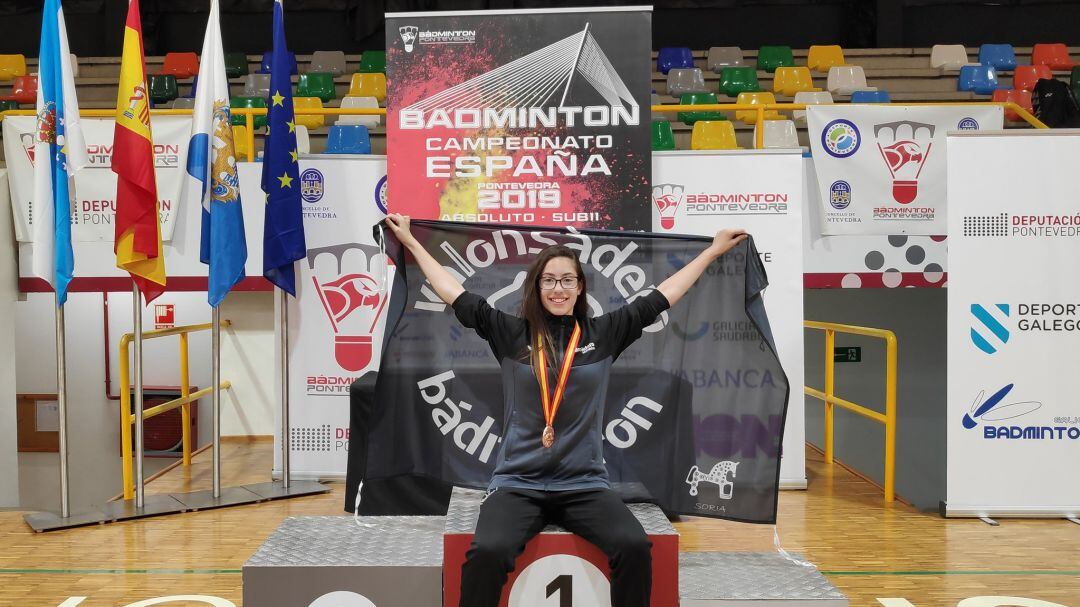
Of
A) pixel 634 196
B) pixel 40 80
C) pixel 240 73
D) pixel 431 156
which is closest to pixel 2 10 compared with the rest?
pixel 240 73

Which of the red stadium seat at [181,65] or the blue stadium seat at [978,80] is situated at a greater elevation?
the red stadium seat at [181,65]

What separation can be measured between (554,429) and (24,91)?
35.4 ft

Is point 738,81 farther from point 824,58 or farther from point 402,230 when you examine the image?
point 402,230

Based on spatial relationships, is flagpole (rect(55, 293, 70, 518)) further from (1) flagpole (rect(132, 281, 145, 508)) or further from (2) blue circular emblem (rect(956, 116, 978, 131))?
(2) blue circular emblem (rect(956, 116, 978, 131))

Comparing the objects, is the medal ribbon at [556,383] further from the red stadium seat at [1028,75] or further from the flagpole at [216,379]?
the red stadium seat at [1028,75]

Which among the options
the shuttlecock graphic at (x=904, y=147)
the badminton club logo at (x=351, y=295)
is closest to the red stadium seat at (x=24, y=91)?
the badminton club logo at (x=351, y=295)

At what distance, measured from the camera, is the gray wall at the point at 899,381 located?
10258mm

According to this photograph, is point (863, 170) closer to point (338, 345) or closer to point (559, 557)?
point (338, 345)

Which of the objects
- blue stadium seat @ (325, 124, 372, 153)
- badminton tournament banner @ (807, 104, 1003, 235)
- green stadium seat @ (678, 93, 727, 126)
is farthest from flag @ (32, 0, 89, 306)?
green stadium seat @ (678, 93, 727, 126)

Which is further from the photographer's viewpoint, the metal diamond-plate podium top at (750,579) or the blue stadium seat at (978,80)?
the blue stadium seat at (978,80)

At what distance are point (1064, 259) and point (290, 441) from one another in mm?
5195

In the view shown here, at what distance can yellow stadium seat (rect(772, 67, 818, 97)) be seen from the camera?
12.0 m

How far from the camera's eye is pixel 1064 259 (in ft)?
18.5

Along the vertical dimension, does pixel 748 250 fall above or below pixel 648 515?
above
